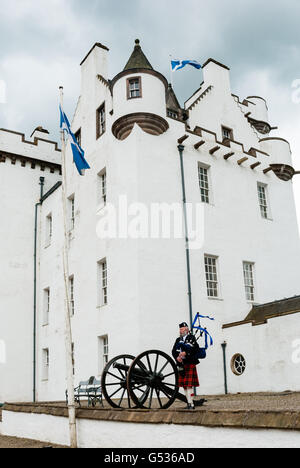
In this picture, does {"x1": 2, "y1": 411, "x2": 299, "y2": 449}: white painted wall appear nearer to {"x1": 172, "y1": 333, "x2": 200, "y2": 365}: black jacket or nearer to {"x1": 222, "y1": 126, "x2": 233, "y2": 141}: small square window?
{"x1": 172, "y1": 333, "x2": 200, "y2": 365}: black jacket

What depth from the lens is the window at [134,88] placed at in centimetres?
2008

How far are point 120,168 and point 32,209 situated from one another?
9478mm

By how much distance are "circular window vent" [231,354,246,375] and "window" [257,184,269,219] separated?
24.5ft

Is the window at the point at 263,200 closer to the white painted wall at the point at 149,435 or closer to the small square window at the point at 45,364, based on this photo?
the small square window at the point at 45,364

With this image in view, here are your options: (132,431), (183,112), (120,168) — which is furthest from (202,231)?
(132,431)

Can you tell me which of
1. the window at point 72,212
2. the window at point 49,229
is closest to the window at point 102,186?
the window at point 72,212

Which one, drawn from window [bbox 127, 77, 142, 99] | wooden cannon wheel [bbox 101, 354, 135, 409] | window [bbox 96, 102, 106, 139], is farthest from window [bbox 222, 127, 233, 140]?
wooden cannon wheel [bbox 101, 354, 135, 409]

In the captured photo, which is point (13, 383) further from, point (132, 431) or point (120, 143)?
point (132, 431)

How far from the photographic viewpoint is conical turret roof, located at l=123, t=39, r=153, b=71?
20734 mm

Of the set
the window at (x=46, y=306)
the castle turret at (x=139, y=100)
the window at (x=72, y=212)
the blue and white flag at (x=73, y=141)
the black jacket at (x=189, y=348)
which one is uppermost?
the castle turret at (x=139, y=100)

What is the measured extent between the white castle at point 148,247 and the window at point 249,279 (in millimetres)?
68

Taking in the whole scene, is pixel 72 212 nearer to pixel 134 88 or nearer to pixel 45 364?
pixel 134 88

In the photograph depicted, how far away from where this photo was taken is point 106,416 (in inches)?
371

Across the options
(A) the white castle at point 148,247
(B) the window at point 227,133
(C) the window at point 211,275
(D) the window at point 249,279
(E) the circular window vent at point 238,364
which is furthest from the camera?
(B) the window at point 227,133
